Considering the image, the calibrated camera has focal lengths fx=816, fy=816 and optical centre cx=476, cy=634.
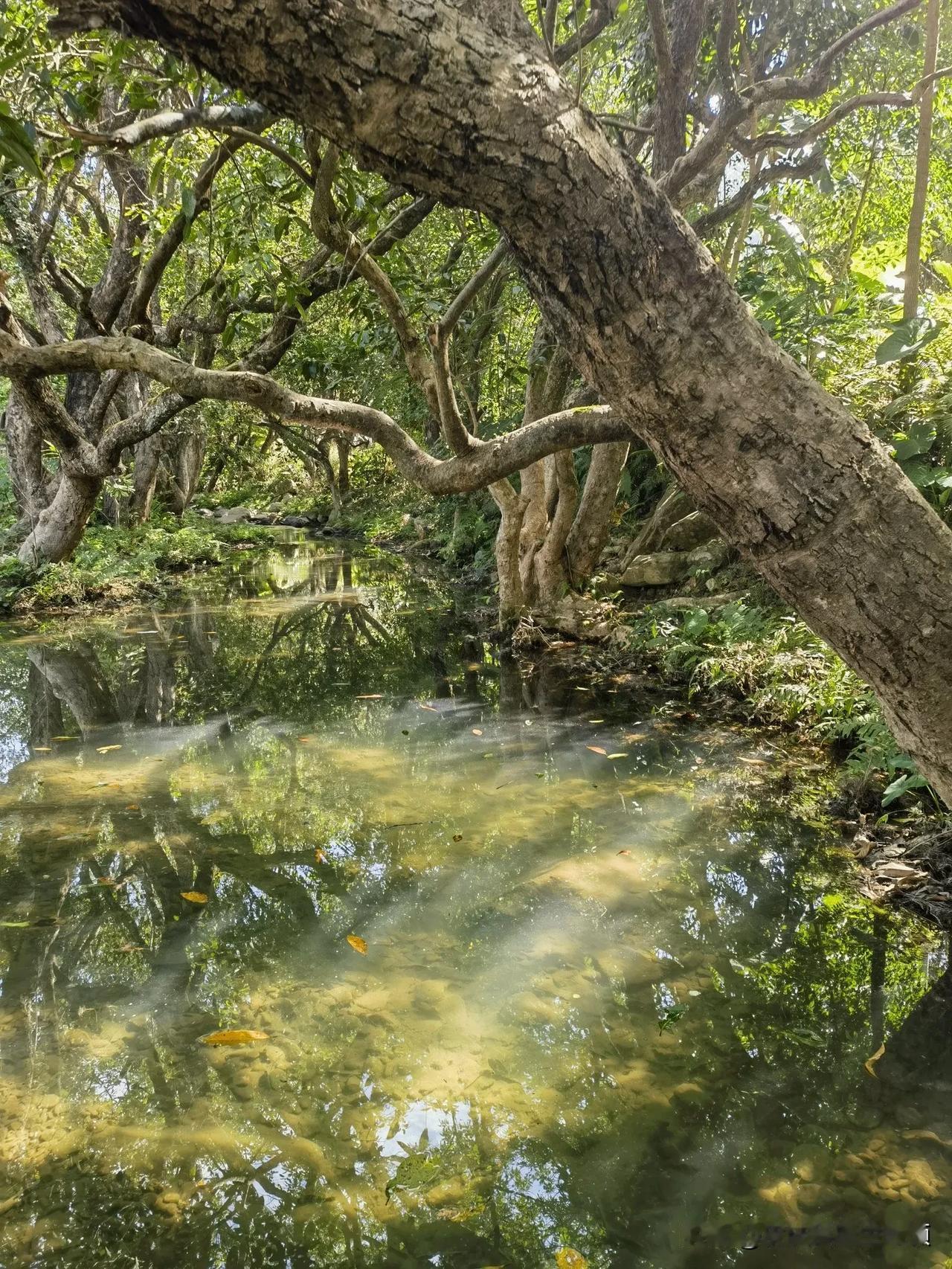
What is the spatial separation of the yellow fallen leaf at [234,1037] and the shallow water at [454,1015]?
2 cm

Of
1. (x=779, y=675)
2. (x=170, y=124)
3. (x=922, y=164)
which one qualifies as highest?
(x=922, y=164)

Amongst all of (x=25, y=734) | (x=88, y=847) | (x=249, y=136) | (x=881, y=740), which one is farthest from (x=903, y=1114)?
(x=25, y=734)

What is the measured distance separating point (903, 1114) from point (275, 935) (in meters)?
2.18

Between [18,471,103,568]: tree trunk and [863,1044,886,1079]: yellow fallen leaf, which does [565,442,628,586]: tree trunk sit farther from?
[863,1044,886,1079]: yellow fallen leaf

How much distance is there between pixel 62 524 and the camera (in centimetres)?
1009

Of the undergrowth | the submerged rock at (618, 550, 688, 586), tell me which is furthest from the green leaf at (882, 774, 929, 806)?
the submerged rock at (618, 550, 688, 586)

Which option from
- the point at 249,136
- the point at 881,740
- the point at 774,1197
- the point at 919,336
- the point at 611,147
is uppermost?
the point at 249,136

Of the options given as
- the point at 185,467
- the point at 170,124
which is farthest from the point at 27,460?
the point at 185,467

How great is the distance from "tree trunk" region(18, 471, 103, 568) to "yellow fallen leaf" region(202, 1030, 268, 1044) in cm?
838

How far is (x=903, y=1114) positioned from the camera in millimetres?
2283

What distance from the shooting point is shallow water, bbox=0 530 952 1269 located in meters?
1.97

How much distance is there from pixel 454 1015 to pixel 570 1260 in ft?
2.93

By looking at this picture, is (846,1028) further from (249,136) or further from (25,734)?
(25,734)

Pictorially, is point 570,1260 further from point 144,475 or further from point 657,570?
point 144,475
